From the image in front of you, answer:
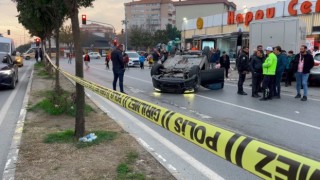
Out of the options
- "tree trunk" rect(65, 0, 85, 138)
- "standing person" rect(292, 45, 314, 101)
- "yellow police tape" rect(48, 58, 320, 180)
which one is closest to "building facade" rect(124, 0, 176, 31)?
"standing person" rect(292, 45, 314, 101)

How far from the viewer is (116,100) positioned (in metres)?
5.51

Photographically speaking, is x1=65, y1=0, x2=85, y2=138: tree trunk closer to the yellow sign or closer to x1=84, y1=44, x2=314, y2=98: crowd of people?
x1=84, y1=44, x2=314, y2=98: crowd of people

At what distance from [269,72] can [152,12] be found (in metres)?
144

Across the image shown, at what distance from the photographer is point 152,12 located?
152250 millimetres

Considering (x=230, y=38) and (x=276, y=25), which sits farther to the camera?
(x=230, y=38)

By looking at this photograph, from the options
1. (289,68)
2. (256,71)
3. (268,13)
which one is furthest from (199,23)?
(256,71)

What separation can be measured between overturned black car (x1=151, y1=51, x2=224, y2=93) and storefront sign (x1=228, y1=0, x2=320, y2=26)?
19.2 m

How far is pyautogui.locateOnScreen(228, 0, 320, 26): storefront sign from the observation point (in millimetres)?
31078

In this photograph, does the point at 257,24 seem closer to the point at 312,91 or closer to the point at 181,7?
the point at 312,91

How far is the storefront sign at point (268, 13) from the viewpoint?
31.1m

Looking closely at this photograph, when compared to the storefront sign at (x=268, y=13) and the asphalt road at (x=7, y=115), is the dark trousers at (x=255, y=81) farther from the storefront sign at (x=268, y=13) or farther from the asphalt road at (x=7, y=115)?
the storefront sign at (x=268, y=13)

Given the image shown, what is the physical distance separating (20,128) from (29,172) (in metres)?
2.86

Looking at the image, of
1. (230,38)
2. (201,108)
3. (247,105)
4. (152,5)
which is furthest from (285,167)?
(152,5)

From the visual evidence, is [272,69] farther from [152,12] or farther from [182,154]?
[152,12]
